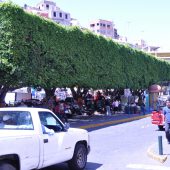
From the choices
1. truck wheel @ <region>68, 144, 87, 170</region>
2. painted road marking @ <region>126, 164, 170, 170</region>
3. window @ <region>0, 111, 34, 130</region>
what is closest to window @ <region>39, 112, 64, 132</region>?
window @ <region>0, 111, 34, 130</region>

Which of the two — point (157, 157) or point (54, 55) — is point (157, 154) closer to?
point (157, 157)

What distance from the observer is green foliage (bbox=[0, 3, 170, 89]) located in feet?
66.9

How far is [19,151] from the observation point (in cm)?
748

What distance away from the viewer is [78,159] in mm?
10086

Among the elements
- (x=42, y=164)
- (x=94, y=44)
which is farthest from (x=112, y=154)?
(x=94, y=44)

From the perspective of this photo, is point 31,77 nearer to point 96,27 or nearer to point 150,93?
Result: point 150,93

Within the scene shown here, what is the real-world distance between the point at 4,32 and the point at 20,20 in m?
1.30

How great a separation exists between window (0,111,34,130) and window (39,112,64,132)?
49 centimetres

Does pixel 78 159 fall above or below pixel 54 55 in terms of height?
below

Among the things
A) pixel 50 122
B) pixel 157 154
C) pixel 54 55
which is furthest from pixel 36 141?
pixel 54 55

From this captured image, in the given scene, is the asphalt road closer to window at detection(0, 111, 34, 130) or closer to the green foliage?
window at detection(0, 111, 34, 130)

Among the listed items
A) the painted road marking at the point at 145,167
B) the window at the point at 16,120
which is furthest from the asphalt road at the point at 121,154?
the window at the point at 16,120

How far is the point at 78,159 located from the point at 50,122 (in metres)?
1.33

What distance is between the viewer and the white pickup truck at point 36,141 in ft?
24.3
